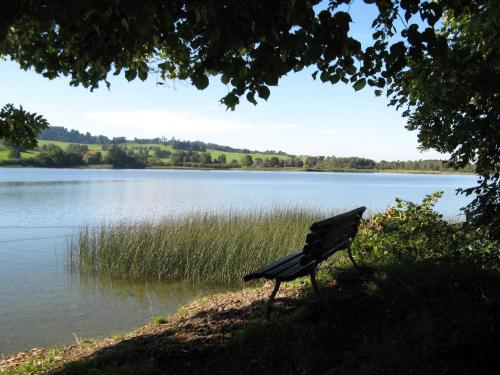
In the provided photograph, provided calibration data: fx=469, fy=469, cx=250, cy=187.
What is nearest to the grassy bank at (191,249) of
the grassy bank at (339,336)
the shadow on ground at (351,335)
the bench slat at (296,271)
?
the grassy bank at (339,336)

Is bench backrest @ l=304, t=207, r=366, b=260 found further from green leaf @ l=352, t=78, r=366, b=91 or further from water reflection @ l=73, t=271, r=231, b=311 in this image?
water reflection @ l=73, t=271, r=231, b=311

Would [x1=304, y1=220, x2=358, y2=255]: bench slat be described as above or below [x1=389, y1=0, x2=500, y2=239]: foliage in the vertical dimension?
below

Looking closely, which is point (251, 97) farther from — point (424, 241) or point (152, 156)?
point (152, 156)

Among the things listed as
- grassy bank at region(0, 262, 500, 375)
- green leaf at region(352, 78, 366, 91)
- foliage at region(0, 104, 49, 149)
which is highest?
green leaf at region(352, 78, 366, 91)

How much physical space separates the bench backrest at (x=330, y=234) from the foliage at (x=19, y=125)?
336 centimetres

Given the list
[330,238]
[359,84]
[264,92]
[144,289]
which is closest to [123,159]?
[144,289]

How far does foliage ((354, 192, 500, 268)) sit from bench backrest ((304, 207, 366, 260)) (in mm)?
455

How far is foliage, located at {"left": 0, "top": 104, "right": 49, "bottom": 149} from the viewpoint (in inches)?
208

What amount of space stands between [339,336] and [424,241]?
3.04 meters

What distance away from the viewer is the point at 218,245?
436 inches

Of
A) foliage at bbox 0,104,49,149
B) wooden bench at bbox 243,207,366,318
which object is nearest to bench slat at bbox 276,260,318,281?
wooden bench at bbox 243,207,366,318

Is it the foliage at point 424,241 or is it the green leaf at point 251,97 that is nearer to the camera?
the green leaf at point 251,97

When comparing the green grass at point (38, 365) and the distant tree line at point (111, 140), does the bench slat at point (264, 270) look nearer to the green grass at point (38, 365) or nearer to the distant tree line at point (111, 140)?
the green grass at point (38, 365)

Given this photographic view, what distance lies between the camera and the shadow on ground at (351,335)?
11.4 feet
